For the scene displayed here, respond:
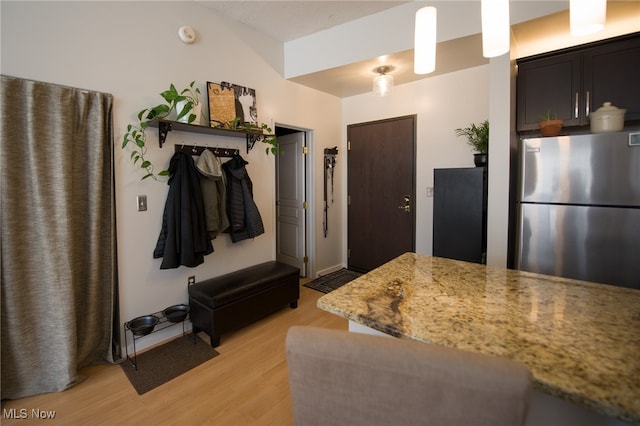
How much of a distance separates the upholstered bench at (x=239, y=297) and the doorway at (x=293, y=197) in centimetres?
103

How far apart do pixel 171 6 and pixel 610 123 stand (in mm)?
3356

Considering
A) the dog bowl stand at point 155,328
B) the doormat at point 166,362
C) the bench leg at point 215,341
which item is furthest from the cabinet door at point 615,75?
the dog bowl stand at point 155,328

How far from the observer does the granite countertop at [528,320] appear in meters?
0.70

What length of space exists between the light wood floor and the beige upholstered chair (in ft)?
4.16

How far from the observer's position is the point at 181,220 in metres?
2.44

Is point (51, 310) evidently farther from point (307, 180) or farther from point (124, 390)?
point (307, 180)

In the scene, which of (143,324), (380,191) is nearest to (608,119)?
(380,191)

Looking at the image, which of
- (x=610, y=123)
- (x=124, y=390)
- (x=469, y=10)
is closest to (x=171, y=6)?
(x=469, y=10)

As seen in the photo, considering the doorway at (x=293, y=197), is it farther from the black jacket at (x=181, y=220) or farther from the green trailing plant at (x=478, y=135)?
the green trailing plant at (x=478, y=135)

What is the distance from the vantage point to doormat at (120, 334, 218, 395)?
2059 mm

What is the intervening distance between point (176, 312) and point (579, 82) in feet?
12.1

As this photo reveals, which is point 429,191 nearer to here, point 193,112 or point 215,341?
point 193,112

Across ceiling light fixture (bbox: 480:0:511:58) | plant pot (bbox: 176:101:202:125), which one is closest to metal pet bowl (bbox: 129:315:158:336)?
plant pot (bbox: 176:101:202:125)

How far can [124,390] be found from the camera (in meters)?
1.96
